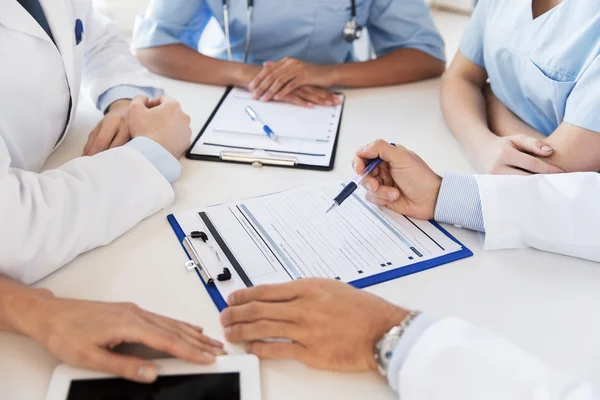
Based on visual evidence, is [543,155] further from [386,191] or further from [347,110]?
[347,110]

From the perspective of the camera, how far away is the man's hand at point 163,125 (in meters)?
0.98

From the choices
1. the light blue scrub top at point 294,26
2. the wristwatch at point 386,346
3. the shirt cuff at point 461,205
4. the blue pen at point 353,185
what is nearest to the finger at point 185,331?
the wristwatch at point 386,346

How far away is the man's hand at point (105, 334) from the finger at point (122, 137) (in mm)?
410

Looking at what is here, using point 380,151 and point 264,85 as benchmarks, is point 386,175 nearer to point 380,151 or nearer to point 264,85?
point 380,151

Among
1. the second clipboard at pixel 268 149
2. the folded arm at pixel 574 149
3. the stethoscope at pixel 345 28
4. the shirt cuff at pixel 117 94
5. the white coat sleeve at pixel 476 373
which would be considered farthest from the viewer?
the stethoscope at pixel 345 28

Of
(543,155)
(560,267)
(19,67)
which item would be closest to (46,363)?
(19,67)

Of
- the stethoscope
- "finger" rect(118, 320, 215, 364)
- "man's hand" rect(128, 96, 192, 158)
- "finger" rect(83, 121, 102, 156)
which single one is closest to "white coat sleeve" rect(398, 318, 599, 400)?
"finger" rect(118, 320, 215, 364)

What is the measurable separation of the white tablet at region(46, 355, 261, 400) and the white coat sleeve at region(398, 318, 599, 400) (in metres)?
0.17

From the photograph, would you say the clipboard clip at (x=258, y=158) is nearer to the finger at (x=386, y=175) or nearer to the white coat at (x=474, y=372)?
the finger at (x=386, y=175)

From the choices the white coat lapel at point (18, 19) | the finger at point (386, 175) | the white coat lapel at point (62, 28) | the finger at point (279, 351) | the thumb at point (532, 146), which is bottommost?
the finger at point (279, 351)

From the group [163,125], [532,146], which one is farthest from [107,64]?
[532,146]

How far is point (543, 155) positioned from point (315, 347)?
0.57m

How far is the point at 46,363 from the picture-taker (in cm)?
61

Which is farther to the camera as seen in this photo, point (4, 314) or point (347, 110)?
point (347, 110)
